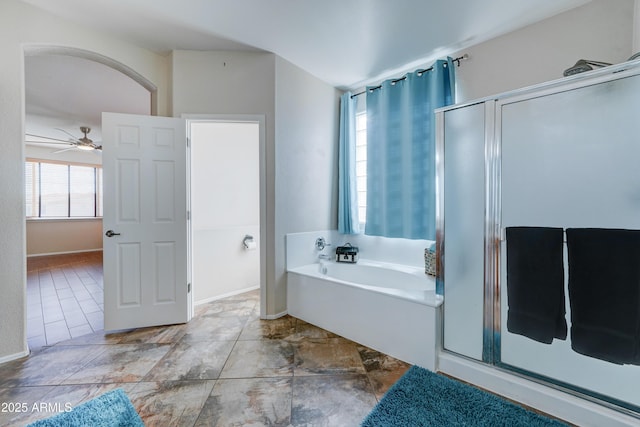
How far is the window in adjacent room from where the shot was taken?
3111 mm

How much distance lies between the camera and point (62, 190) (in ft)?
20.6

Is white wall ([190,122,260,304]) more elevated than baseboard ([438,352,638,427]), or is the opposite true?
white wall ([190,122,260,304])

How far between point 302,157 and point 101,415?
2.44 m

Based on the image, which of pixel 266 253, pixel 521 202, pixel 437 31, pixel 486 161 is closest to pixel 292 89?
pixel 437 31

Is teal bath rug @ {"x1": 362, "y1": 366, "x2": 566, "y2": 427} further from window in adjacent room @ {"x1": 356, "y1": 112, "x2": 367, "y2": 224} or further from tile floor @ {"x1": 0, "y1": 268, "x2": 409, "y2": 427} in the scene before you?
window in adjacent room @ {"x1": 356, "y1": 112, "x2": 367, "y2": 224}

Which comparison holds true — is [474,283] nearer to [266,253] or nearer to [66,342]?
[266,253]

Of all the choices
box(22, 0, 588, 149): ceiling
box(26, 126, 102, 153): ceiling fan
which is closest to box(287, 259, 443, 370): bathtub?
box(22, 0, 588, 149): ceiling

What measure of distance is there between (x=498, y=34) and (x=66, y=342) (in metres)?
4.46

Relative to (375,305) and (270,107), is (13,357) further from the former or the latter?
(270,107)

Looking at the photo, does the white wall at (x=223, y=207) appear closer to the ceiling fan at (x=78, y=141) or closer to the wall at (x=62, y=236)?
the ceiling fan at (x=78, y=141)

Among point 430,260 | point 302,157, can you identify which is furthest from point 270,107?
point 430,260

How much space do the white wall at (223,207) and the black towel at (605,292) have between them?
312cm

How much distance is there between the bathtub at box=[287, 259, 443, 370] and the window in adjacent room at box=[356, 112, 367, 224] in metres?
0.64

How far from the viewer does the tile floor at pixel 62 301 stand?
234 centimetres
